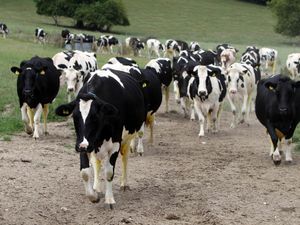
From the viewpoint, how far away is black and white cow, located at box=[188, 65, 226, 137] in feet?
57.2

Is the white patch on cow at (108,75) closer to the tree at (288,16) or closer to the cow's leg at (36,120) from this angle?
the cow's leg at (36,120)

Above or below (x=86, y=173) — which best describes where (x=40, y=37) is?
below

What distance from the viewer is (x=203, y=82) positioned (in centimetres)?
1742

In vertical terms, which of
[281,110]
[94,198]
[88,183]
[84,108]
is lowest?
[94,198]

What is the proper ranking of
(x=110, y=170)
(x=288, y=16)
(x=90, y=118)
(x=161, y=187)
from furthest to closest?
(x=288, y=16) < (x=161, y=187) < (x=110, y=170) < (x=90, y=118)

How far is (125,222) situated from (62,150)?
16.3 feet

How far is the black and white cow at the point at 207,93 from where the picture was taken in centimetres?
1744

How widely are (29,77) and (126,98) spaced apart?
5384mm

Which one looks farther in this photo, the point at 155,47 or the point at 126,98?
the point at 155,47

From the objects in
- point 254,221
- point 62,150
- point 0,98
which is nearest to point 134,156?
point 62,150

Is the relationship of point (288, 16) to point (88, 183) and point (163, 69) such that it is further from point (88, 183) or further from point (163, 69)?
point (88, 183)

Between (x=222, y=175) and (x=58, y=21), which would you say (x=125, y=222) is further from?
(x=58, y=21)

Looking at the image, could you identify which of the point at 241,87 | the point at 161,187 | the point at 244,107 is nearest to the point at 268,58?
the point at 241,87

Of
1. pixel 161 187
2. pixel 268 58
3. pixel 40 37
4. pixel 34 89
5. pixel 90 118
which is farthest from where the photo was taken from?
pixel 40 37
